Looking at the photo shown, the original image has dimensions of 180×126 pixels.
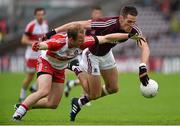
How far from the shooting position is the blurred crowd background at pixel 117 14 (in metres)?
35.6

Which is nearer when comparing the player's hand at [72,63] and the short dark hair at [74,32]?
the short dark hair at [74,32]

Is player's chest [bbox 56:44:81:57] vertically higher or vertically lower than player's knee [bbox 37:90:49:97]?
higher

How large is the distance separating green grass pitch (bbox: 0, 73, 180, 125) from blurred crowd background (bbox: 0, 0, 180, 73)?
8.80 meters

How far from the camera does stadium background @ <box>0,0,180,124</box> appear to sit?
19.5m

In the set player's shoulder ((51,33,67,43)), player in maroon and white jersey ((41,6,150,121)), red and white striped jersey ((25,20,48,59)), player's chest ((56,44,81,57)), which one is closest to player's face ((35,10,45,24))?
red and white striped jersey ((25,20,48,59))

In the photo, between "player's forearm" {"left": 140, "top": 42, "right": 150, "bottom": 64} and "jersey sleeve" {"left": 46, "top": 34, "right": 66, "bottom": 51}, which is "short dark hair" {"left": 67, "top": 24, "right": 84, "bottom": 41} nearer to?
"jersey sleeve" {"left": 46, "top": 34, "right": 66, "bottom": 51}

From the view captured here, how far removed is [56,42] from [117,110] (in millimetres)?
4713

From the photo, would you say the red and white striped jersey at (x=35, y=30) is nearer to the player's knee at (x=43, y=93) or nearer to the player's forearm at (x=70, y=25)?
the player's forearm at (x=70, y=25)

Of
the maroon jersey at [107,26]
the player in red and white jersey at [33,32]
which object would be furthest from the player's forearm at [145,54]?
the player in red and white jersey at [33,32]

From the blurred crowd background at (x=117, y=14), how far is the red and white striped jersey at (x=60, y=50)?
2096cm

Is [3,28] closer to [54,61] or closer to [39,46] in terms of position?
[54,61]

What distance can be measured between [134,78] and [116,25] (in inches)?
621

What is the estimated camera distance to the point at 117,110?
17.4 m

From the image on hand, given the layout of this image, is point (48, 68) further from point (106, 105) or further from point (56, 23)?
point (56, 23)
